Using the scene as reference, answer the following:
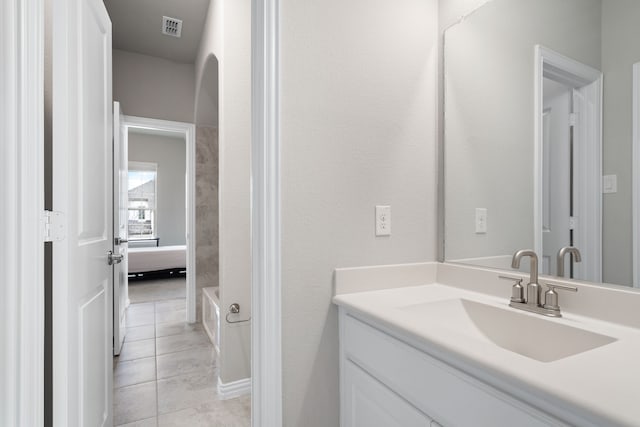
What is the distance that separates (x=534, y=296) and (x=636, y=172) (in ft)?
1.43

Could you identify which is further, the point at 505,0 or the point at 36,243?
the point at 505,0

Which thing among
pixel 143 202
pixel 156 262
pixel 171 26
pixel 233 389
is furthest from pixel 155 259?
pixel 233 389

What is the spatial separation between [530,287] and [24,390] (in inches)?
61.2

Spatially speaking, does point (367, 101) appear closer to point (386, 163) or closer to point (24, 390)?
point (386, 163)

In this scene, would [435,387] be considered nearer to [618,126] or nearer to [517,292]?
[517,292]

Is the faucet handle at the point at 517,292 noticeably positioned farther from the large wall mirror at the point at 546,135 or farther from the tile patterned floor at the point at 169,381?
the tile patterned floor at the point at 169,381

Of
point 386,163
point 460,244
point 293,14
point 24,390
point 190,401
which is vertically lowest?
point 190,401

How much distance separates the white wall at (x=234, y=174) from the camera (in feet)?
6.93

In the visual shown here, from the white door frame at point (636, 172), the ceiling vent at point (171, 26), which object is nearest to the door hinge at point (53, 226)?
the white door frame at point (636, 172)

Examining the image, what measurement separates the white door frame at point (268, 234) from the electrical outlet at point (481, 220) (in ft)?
2.77

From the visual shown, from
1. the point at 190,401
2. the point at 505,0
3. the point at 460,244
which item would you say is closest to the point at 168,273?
the point at 190,401

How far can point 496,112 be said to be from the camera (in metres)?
1.32

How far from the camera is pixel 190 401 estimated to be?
2.02 metres

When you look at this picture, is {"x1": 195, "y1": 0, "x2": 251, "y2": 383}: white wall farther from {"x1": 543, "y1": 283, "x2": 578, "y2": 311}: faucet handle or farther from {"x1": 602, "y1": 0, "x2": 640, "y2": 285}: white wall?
{"x1": 602, "y1": 0, "x2": 640, "y2": 285}: white wall
